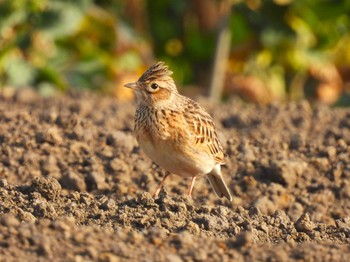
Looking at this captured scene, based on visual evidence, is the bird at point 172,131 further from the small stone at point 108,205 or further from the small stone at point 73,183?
the small stone at point 108,205

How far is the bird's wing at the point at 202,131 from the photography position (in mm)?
8711

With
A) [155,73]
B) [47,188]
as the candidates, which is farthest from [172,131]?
[47,188]

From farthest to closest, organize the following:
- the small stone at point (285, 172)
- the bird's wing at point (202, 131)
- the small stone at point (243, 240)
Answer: the small stone at point (285, 172), the bird's wing at point (202, 131), the small stone at point (243, 240)

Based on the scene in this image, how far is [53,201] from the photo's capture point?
7426 mm

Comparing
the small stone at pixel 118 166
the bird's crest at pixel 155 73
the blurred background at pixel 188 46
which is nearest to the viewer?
the bird's crest at pixel 155 73

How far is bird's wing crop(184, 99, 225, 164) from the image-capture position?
8711mm

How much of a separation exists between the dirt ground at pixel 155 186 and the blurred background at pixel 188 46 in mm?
1403

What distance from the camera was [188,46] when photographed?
16688 millimetres

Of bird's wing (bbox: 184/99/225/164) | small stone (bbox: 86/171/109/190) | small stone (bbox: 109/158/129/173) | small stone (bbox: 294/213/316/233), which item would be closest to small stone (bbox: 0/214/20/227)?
small stone (bbox: 294/213/316/233)

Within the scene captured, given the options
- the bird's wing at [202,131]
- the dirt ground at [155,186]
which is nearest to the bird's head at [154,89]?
the bird's wing at [202,131]

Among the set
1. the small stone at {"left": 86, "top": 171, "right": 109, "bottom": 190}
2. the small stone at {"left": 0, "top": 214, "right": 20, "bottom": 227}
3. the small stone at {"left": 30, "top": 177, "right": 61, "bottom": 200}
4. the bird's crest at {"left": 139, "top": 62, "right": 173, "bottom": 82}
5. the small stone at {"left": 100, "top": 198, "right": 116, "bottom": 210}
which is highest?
the bird's crest at {"left": 139, "top": 62, "right": 173, "bottom": 82}

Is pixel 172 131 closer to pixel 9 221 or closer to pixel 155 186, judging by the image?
pixel 155 186

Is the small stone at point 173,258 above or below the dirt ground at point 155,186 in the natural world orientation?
below

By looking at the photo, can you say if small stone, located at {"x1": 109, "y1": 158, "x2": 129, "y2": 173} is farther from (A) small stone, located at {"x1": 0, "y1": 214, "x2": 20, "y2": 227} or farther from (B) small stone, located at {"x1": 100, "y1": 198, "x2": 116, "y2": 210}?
(A) small stone, located at {"x1": 0, "y1": 214, "x2": 20, "y2": 227}
